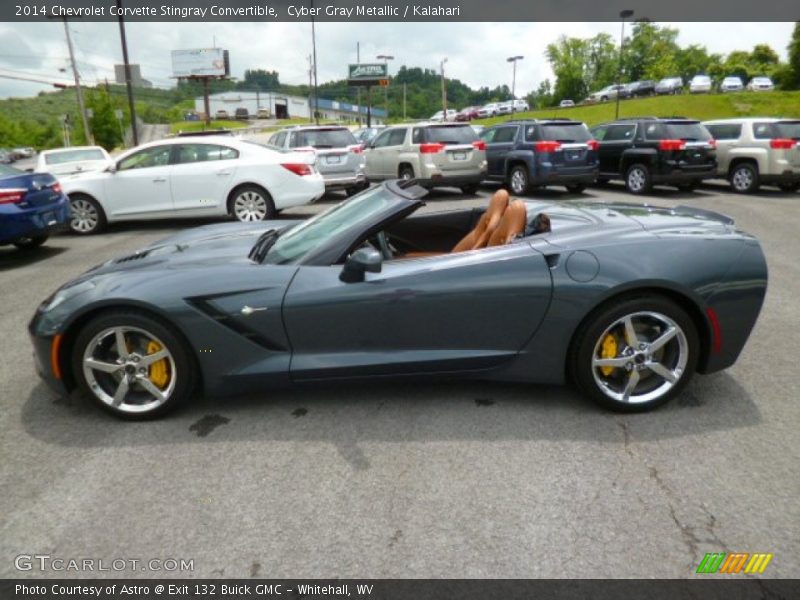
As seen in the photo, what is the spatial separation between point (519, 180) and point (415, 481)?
11.9 m

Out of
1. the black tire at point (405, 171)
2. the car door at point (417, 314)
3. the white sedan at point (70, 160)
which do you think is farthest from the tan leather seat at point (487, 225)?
the white sedan at point (70, 160)

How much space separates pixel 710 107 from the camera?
147 ft

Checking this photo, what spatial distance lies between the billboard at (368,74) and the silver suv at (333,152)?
50.7 metres

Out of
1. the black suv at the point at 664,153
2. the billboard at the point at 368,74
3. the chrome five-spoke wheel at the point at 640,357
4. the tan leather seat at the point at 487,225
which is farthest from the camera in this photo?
the billboard at the point at 368,74

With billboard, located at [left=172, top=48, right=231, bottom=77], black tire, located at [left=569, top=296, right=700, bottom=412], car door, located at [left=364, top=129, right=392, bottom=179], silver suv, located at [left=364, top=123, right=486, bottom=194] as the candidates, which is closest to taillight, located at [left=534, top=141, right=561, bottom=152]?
silver suv, located at [left=364, top=123, right=486, bottom=194]

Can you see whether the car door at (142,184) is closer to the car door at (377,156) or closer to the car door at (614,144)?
the car door at (377,156)

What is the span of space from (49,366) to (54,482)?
75 centimetres

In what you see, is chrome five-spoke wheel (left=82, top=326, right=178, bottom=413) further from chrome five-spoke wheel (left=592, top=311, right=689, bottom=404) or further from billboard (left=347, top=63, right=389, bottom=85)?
billboard (left=347, top=63, right=389, bottom=85)

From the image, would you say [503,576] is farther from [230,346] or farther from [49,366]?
[49,366]

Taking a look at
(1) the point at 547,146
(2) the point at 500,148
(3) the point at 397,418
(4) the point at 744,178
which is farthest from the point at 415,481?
(4) the point at 744,178

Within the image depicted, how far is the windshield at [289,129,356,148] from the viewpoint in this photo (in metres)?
13.7

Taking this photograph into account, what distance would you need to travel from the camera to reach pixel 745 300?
3.29 metres

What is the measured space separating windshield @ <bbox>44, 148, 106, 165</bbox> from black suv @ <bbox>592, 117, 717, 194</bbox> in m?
13.0

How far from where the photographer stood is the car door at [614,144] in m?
14.3
